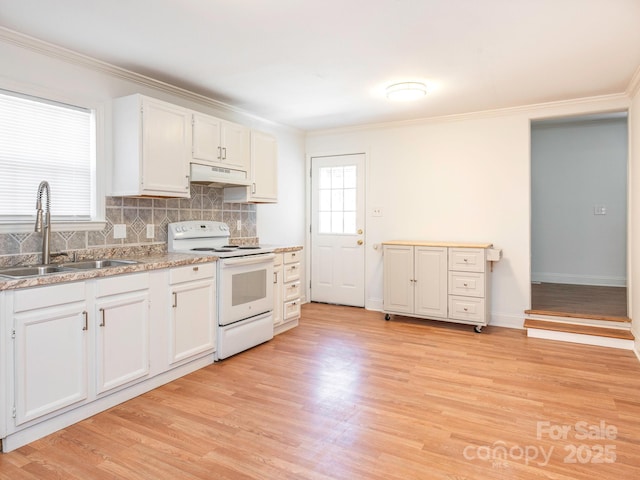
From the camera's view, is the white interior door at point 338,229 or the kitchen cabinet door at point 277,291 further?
the white interior door at point 338,229

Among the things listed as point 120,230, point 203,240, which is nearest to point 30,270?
point 120,230

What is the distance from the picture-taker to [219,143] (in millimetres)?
3797

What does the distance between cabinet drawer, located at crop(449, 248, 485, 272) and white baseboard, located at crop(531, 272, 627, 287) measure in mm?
3206

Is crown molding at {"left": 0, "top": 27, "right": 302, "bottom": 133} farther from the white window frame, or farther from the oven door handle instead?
the oven door handle

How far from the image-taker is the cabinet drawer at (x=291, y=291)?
14.1ft

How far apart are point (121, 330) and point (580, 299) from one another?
526cm

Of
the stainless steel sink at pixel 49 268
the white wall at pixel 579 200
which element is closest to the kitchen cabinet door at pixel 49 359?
the stainless steel sink at pixel 49 268

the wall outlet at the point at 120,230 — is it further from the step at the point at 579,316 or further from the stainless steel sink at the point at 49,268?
the step at the point at 579,316

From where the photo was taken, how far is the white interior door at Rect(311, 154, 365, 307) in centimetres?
546

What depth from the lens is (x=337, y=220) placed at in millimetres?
5613

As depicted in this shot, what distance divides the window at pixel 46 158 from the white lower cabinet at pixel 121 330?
79 centimetres

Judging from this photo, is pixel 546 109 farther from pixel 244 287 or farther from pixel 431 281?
pixel 244 287

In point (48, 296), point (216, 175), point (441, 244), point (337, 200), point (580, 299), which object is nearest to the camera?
point (48, 296)

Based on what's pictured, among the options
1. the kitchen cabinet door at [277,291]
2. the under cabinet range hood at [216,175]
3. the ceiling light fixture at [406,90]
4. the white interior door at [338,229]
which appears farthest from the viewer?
the white interior door at [338,229]
